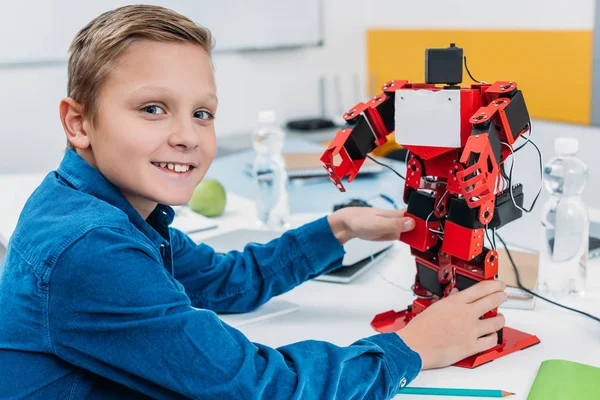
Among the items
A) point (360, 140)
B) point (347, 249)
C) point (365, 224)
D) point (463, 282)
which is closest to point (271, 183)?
point (347, 249)

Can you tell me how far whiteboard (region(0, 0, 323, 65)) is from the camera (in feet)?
10.1

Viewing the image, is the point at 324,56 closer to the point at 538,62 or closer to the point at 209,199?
the point at 538,62

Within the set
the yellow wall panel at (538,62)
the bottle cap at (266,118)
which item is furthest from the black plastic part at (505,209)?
the yellow wall panel at (538,62)

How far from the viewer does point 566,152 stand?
1.21 metres

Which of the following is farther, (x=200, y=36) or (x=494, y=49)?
(x=494, y=49)

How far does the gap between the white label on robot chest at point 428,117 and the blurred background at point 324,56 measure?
1516 mm

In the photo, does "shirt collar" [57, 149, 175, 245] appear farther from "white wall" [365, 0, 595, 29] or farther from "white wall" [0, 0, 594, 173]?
"white wall" [365, 0, 595, 29]

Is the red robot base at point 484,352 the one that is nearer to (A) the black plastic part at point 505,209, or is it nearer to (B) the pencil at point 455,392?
(B) the pencil at point 455,392

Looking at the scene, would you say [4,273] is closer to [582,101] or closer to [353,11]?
[582,101]

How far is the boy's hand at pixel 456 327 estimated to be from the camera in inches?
38.7

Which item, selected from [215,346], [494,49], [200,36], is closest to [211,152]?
[200,36]

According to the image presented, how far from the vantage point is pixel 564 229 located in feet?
4.24

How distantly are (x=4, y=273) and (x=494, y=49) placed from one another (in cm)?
304

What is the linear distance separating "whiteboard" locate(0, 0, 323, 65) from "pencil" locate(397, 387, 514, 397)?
2686 mm
